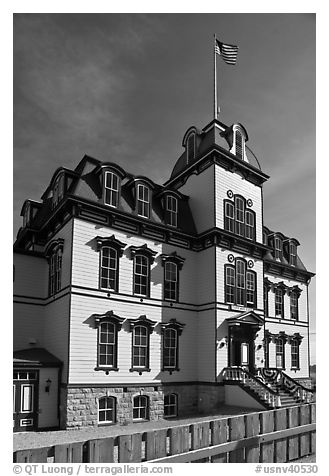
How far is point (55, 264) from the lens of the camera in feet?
60.1

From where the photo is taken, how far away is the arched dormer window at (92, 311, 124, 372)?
16875mm

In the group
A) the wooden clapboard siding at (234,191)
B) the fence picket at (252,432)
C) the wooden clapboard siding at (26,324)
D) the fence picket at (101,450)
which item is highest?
the wooden clapboard siding at (234,191)

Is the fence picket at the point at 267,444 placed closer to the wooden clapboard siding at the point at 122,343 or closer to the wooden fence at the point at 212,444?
the wooden fence at the point at 212,444

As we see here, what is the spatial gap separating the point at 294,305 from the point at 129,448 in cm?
2271

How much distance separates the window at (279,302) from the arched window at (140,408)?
12.2 meters

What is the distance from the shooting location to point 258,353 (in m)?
21.5

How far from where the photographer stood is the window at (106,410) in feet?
A: 54.0

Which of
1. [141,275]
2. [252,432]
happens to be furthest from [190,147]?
[252,432]

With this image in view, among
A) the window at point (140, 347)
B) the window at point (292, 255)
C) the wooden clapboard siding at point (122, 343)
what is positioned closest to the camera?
the wooden clapboard siding at point (122, 343)

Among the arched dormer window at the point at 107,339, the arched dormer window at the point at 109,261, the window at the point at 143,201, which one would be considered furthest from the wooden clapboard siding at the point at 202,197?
the arched dormer window at the point at 107,339

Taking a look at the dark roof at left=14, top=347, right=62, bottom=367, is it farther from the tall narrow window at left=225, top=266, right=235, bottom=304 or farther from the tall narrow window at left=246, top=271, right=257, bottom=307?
the tall narrow window at left=246, top=271, right=257, bottom=307

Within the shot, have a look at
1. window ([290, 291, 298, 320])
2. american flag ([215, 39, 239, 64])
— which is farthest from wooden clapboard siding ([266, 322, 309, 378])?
american flag ([215, 39, 239, 64])

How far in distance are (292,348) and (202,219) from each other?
39.9ft

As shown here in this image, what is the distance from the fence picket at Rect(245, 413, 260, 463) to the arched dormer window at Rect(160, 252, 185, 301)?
10.1 metres
